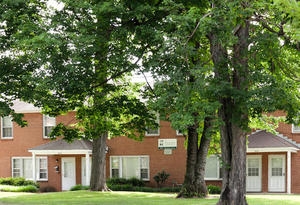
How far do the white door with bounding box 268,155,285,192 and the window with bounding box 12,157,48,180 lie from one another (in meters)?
16.2

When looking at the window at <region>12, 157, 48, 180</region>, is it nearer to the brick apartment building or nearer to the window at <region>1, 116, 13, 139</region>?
the brick apartment building

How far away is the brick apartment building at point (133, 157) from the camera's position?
3519cm

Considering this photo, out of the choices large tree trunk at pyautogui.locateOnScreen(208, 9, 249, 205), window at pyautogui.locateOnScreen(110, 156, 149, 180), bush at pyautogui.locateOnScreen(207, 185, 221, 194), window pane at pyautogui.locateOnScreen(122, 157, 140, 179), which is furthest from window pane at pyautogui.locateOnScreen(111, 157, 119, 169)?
large tree trunk at pyautogui.locateOnScreen(208, 9, 249, 205)

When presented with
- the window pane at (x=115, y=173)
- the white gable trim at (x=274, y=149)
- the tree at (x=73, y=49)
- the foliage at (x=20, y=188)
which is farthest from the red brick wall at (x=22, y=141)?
the tree at (x=73, y=49)

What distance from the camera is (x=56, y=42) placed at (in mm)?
17828

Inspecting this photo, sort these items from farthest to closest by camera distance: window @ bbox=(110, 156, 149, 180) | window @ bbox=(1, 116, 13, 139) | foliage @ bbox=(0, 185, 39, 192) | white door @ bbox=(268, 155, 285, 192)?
window @ bbox=(1, 116, 13, 139) < window @ bbox=(110, 156, 149, 180) < white door @ bbox=(268, 155, 285, 192) < foliage @ bbox=(0, 185, 39, 192)

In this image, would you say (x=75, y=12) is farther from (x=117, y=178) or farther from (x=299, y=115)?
(x=117, y=178)

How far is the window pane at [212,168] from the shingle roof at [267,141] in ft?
10.2

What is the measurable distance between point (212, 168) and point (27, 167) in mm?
14033

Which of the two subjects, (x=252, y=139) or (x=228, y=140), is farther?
(x=252, y=139)

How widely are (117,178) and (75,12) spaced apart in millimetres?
20505

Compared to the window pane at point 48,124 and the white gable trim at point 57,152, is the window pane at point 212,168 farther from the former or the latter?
the window pane at point 48,124

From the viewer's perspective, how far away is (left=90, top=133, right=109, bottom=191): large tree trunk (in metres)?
31.3

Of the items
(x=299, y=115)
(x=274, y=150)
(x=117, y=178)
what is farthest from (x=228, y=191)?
(x=117, y=178)
